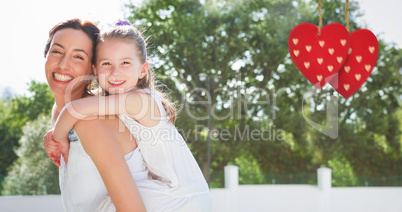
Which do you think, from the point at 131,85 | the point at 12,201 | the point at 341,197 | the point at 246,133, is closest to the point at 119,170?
the point at 131,85

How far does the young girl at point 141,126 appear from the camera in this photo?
119cm

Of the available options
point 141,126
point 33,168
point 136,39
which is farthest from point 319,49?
point 33,168

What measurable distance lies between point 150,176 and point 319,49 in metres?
1.82

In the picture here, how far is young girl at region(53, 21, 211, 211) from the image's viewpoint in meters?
1.19

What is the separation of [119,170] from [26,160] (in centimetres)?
1794

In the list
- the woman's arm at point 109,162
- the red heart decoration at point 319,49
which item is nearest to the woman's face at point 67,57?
the woman's arm at point 109,162

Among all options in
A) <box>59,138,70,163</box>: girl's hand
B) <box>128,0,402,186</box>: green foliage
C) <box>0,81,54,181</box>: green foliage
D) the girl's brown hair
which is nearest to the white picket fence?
the girl's brown hair

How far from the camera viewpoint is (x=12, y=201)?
6.41 meters

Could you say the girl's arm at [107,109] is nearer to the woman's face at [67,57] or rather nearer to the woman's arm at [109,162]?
the woman's arm at [109,162]

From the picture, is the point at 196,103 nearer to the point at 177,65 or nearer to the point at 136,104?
the point at 177,65

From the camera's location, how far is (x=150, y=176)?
1281mm

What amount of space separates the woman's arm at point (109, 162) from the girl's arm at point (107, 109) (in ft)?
0.13

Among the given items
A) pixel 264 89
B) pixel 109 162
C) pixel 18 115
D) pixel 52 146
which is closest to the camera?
pixel 109 162

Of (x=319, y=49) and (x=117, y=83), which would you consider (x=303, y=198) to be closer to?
(x=319, y=49)
